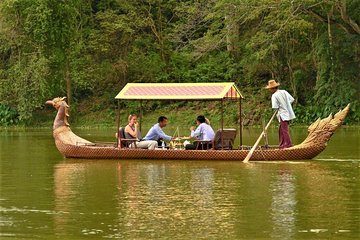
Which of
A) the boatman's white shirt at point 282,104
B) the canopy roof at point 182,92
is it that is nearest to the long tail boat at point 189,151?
the canopy roof at point 182,92

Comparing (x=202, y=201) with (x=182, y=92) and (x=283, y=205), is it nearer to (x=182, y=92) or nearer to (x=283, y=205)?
(x=283, y=205)

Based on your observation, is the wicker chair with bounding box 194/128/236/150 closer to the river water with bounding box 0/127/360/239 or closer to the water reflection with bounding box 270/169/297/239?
the river water with bounding box 0/127/360/239

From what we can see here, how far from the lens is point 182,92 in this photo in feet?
75.3

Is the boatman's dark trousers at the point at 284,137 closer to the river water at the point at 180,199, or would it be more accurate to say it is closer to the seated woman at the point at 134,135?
the river water at the point at 180,199

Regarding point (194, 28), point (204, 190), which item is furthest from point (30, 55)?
point (204, 190)

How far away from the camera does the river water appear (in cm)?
1188

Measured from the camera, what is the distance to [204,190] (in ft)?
52.1

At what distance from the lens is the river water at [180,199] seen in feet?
39.0

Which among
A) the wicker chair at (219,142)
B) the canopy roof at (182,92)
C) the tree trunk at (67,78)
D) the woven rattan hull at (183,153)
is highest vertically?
the tree trunk at (67,78)

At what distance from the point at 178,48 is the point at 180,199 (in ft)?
107

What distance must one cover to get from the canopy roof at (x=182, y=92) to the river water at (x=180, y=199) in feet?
5.37

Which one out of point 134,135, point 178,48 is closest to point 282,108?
point 134,135

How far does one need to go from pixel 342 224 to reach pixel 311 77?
104 ft

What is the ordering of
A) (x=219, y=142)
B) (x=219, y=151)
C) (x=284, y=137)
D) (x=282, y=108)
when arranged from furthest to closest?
(x=282, y=108) < (x=219, y=142) < (x=284, y=137) < (x=219, y=151)
